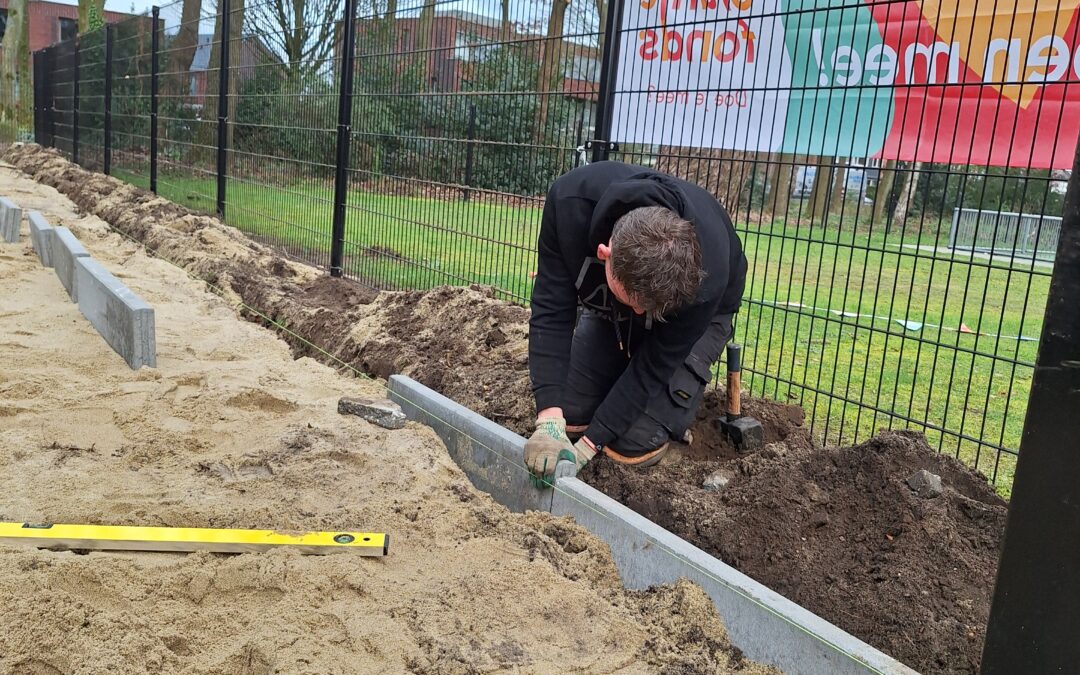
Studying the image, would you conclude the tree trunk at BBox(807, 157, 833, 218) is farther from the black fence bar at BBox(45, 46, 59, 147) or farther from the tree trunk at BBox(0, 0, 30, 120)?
the tree trunk at BBox(0, 0, 30, 120)

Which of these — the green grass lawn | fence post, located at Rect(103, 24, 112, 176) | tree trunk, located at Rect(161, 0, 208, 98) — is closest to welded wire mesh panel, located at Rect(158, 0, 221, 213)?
tree trunk, located at Rect(161, 0, 208, 98)

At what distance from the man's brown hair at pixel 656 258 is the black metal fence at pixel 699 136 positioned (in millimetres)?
1121

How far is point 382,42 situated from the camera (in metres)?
6.59

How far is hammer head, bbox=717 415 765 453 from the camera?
11.7 ft

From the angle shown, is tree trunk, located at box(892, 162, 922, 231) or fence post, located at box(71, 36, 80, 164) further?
fence post, located at box(71, 36, 80, 164)

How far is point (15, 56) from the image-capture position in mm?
21469

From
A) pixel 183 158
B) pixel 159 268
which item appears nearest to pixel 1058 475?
pixel 159 268

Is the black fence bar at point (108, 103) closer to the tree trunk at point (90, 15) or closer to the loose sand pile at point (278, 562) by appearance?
the tree trunk at point (90, 15)

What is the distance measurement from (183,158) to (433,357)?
7667 millimetres

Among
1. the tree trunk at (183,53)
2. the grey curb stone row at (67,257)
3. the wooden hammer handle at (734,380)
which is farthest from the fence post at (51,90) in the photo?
the wooden hammer handle at (734,380)

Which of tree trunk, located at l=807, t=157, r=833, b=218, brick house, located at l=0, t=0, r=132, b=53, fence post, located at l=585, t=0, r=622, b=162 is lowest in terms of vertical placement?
tree trunk, located at l=807, t=157, r=833, b=218

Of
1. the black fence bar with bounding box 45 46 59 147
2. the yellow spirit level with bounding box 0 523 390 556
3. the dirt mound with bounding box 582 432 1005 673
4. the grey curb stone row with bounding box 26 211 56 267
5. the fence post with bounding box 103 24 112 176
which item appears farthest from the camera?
the black fence bar with bounding box 45 46 59 147

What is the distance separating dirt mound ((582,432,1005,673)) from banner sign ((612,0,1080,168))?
1.27 metres

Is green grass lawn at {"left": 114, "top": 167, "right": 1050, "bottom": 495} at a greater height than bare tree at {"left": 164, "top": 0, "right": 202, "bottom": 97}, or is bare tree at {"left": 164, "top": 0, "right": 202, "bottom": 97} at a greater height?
bare tree at {"left": 164, "top": 0, "right": 202, "bottom": 97}
